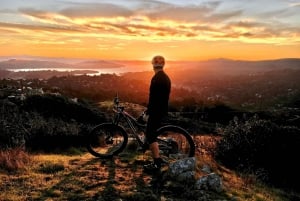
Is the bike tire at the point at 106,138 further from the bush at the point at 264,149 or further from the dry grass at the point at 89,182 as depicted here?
the bush at the point at 264,149

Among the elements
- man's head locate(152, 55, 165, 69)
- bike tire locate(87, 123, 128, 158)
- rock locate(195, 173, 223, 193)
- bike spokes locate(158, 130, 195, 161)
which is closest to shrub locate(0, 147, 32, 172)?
bike tire locate(87, 123, 128, 158)

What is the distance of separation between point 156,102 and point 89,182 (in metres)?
2.32

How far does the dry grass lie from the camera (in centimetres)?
742

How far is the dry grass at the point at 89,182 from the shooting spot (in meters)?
7.42

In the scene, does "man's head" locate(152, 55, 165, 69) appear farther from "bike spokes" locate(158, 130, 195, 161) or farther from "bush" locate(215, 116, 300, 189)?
"bush" locate(215, 116, 300, 189)

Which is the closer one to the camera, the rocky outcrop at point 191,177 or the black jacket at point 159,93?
the rocky outcrop at point 191,177

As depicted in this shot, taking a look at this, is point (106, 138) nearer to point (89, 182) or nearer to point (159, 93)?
point (89, 182)

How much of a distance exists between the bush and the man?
4.78 meters

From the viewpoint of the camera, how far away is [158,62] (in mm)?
8547

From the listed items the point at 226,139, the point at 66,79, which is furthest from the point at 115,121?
the point at 66,79

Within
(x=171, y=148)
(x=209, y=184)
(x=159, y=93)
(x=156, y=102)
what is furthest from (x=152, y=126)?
(x=209, y=184)

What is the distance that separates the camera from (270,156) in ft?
47.0

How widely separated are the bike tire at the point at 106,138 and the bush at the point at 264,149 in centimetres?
432

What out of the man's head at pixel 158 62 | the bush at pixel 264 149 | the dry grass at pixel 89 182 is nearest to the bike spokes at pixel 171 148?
the dry grass at pixel 89 182
